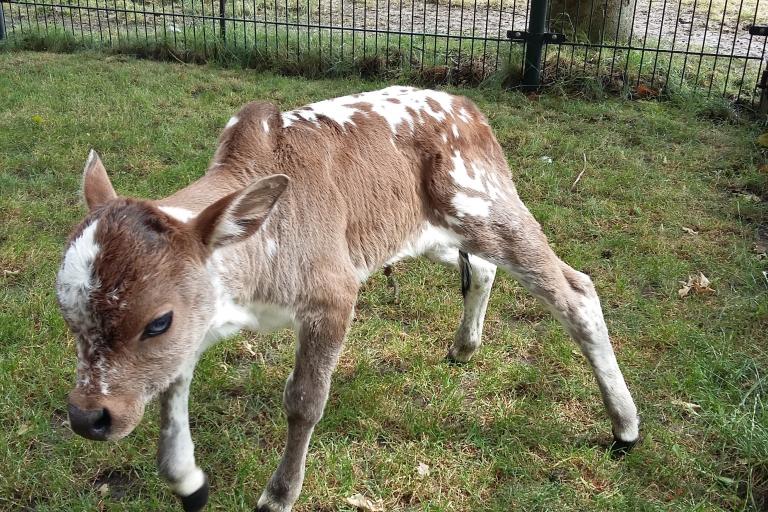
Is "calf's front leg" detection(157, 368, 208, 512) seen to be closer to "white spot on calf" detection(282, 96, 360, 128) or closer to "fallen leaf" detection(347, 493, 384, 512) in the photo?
"fallen leaf" detection(347, 493, 384, 512)

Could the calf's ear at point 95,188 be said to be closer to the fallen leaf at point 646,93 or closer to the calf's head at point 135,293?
the calf's head at point 135,293

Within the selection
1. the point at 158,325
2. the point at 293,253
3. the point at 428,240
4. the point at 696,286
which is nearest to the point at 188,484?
the point at 158,325

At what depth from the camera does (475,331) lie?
13.2 ft

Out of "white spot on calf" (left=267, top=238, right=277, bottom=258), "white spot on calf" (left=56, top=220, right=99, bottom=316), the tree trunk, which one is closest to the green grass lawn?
"white spot on calf" (left=267, top=238, right=277, bottom=258)

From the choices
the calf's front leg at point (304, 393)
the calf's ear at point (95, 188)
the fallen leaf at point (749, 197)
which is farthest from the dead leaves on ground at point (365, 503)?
the fallen leaf at point (749, 197)

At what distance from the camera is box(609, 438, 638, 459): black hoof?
3.44m

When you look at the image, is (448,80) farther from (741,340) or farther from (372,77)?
(741,340)

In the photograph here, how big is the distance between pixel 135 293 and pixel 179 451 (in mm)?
947

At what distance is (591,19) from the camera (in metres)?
9.52

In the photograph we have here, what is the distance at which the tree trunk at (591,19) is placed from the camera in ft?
31.1

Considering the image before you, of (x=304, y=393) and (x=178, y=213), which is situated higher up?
(x=178, y=213)

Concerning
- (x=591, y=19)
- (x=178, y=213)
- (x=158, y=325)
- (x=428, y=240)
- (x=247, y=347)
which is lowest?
(x=247, y=347)

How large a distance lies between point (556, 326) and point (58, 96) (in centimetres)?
620

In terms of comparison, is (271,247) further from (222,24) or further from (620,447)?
(222,24)
